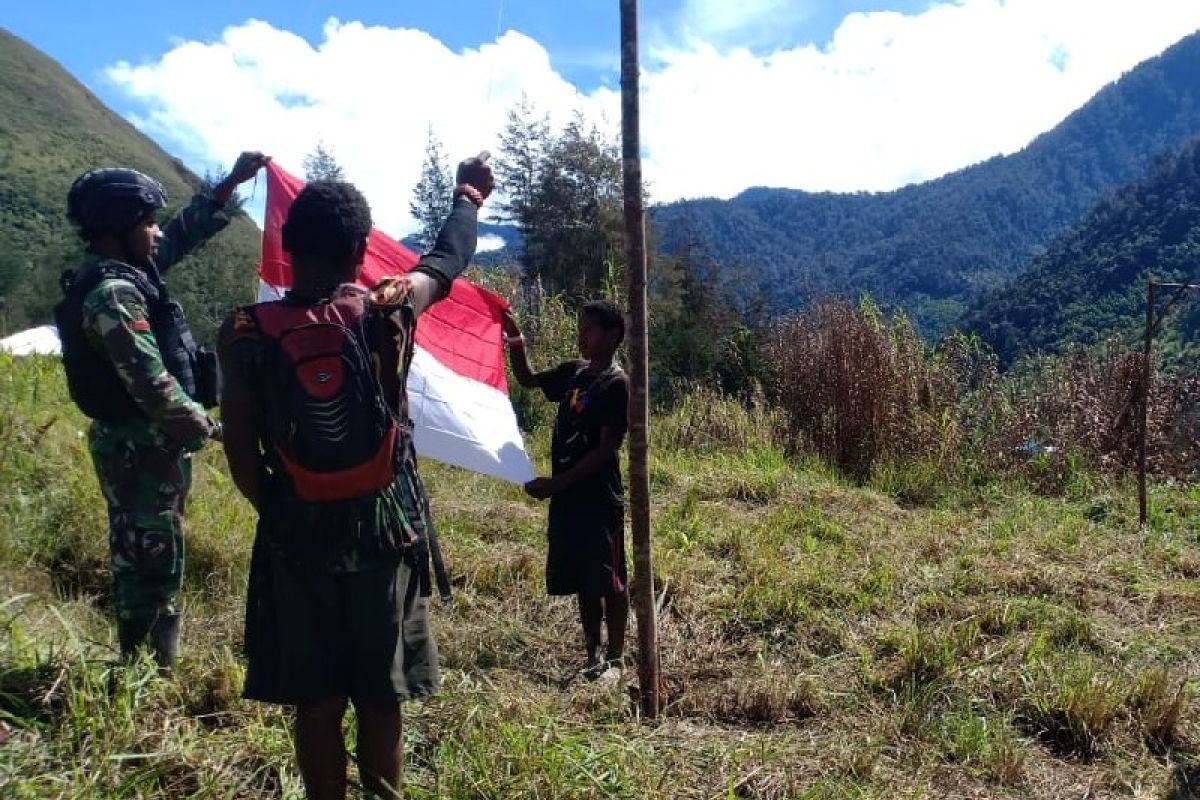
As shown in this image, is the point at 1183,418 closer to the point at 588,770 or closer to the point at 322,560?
the point at 588,770

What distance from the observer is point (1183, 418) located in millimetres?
8242

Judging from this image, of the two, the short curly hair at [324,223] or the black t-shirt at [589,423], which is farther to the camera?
the black t-shirt at [589,423]

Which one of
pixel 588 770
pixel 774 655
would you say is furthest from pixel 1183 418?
pixel 588 770

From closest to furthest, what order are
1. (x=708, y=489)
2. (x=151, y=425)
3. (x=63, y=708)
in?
(x=63, y=708) < (x=151, y=425) < (x=708, y=489)

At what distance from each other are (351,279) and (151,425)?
1175 millimetres

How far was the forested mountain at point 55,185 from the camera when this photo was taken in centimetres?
3659

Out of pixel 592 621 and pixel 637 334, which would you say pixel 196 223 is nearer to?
pixel 637 334

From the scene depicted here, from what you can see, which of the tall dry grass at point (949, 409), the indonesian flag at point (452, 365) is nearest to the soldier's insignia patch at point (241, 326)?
the indonesian flag at point (452, 365)

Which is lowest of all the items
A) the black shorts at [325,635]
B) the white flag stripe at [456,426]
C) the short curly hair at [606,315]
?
the black shorts at [325,635]

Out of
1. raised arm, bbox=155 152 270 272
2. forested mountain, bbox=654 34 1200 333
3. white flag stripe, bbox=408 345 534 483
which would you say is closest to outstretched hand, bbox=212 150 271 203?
raised arm, bbox=155 152 270 272

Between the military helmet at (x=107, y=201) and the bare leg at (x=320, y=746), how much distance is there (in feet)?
5.33

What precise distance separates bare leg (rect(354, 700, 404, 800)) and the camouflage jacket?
109 centimetres

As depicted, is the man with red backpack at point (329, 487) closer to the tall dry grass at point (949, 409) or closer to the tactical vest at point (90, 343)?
the tactical vest at point (90, 343)

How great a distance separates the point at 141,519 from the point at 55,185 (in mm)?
75584
